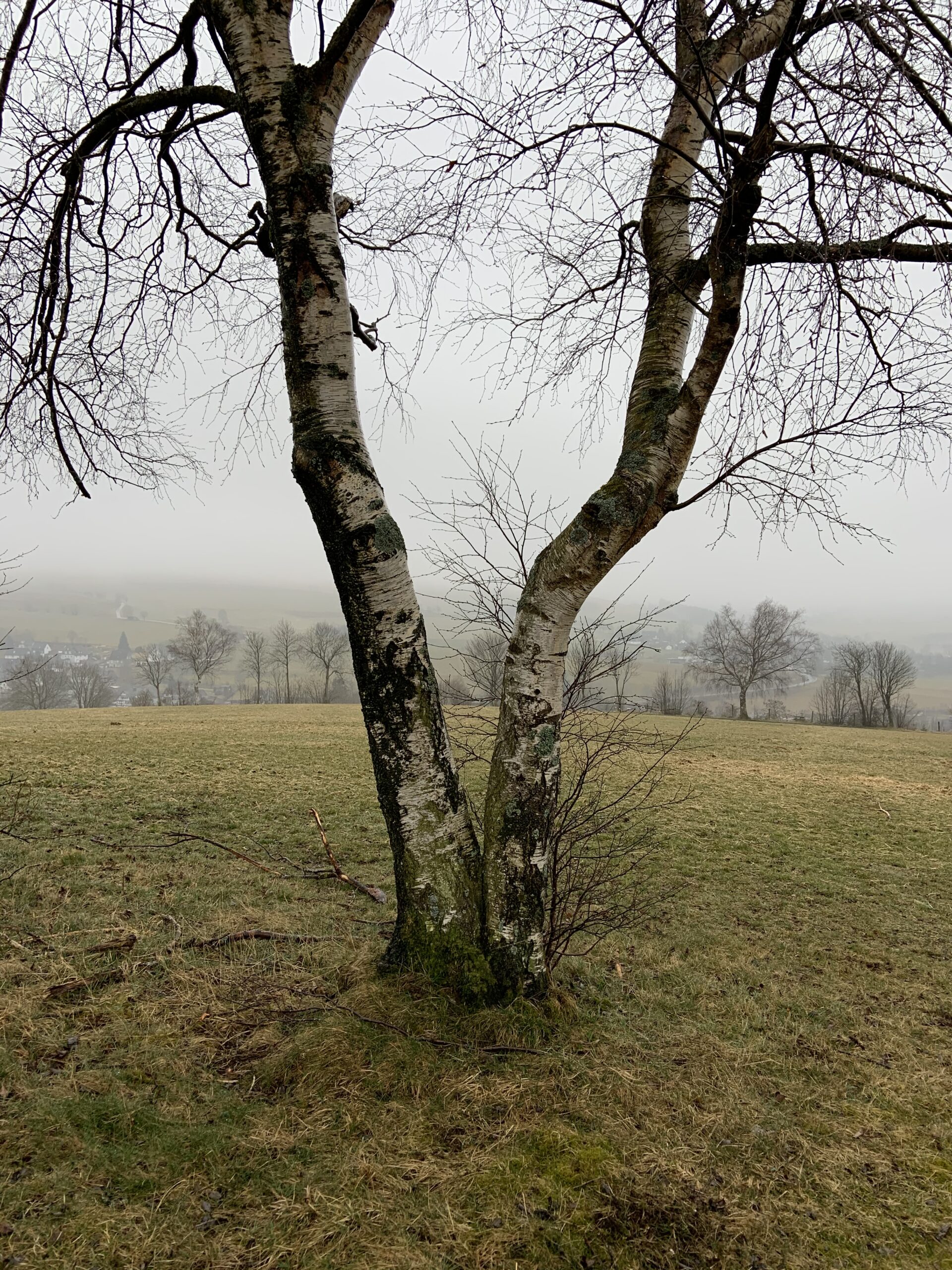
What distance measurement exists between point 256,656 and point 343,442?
6689 cm

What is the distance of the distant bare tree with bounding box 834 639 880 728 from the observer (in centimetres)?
5375

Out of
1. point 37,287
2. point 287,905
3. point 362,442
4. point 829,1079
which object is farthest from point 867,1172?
point 37,287

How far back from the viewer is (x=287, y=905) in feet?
17.7

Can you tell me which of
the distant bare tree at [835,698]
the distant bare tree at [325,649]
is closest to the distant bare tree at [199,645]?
the distant bare tree at [325,649]

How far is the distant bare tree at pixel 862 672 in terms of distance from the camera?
53750 millimetres

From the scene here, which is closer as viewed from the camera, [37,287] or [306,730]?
[37,287]

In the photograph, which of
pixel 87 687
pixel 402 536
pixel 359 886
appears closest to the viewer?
pixel 402 536

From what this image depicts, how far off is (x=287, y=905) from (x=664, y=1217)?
12.4 feet

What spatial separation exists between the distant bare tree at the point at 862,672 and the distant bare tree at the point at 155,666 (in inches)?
2239

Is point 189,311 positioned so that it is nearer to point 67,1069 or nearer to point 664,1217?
point 67,1069

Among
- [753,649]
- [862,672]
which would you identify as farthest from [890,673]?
[753,649]

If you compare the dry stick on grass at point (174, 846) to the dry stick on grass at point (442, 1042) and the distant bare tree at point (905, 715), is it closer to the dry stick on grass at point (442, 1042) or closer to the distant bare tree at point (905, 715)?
the dry stick on grass at point (442, 1042)

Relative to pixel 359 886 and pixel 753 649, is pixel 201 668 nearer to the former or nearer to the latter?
pixel 753 649

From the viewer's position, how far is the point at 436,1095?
2.72 m
